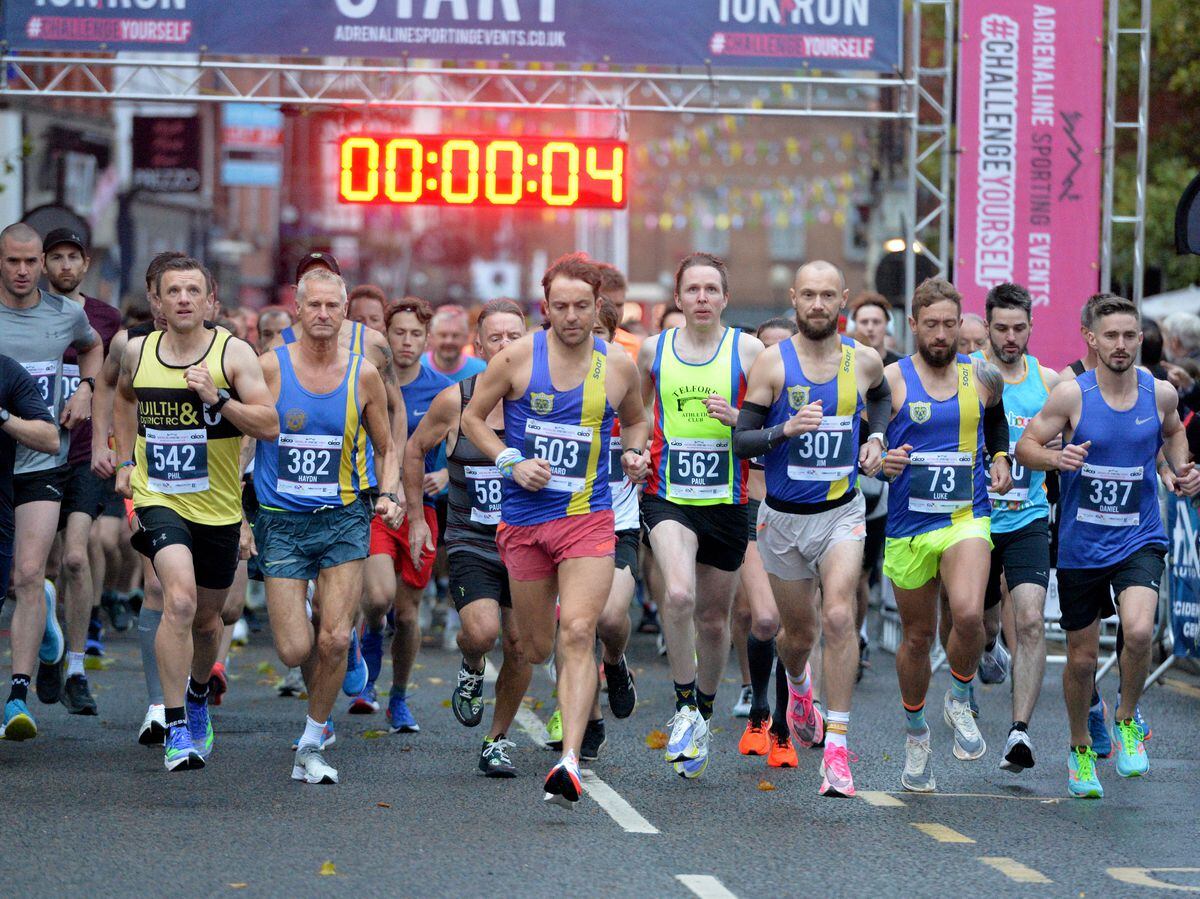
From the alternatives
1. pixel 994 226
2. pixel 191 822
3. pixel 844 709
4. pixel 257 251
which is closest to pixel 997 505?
pixel 844 709

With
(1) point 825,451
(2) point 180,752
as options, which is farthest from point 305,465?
(1) point 825,451

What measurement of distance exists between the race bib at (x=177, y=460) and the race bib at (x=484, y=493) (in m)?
1.26

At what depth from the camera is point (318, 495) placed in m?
8.39

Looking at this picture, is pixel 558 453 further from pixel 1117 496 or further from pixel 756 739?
pixel 1117 496

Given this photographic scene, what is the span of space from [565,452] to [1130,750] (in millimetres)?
2771

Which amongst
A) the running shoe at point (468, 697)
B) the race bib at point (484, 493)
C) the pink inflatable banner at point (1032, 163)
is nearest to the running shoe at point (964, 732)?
the running shoe at point (468, 697)

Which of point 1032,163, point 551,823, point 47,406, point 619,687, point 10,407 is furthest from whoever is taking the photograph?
point 1032,163

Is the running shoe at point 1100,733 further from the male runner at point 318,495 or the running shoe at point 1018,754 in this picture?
the male runner at point 318,495

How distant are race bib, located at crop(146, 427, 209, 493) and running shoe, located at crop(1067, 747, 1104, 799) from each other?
3.80 metres


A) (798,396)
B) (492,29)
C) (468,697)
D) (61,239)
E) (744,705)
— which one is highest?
(492,29)

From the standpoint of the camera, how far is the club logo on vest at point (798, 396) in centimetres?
831

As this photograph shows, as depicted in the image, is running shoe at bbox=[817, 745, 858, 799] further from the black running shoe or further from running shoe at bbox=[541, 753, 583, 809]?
the black running shoe

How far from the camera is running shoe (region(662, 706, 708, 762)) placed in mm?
8391

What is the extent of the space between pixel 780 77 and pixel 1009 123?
5.84ft
